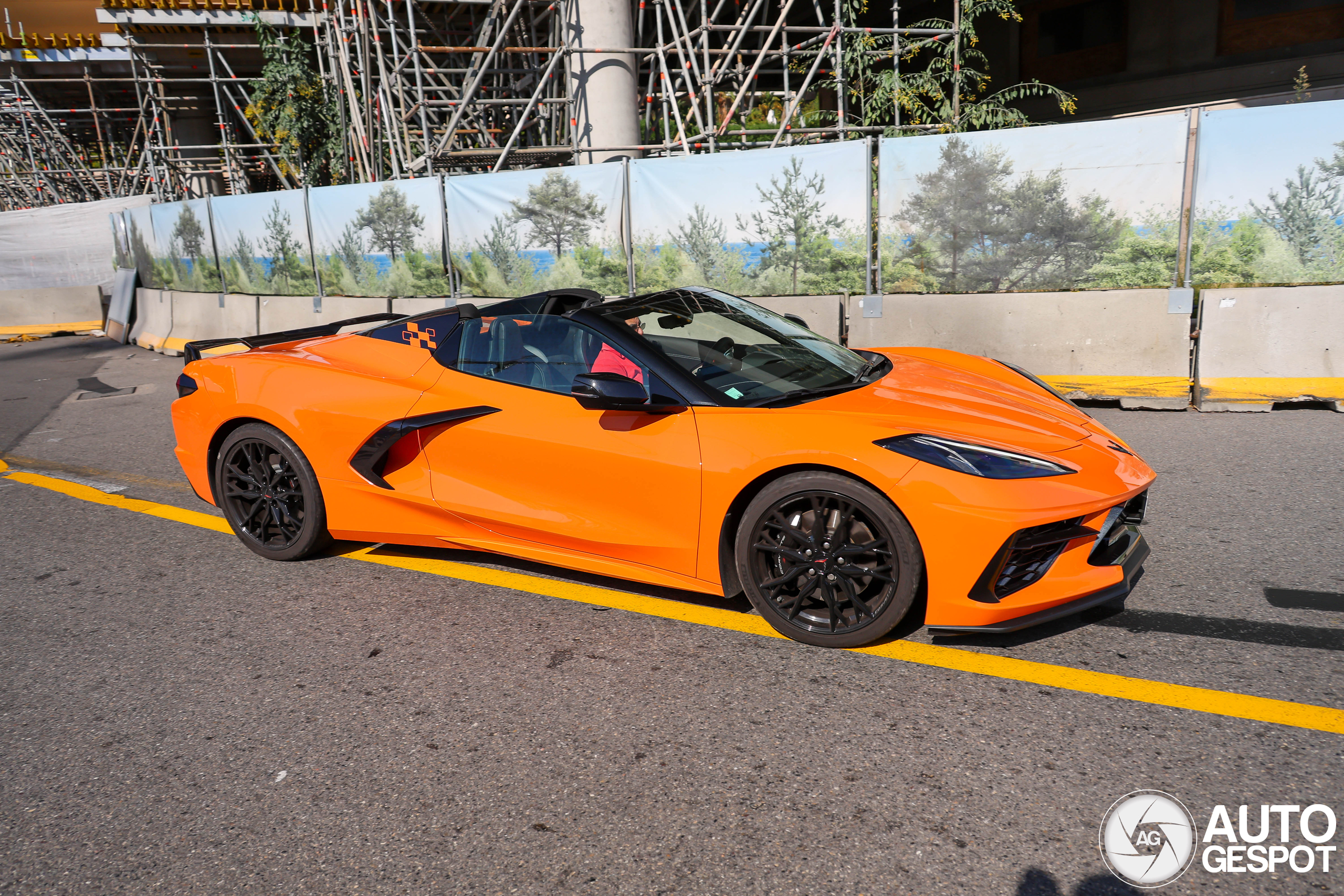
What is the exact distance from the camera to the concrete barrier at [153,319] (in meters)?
14.3

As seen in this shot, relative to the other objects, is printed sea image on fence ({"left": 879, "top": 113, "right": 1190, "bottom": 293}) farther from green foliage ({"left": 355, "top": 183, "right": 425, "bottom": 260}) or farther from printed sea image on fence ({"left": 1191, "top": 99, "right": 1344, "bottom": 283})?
green foliage ({"left": 355, "top": 183, "right": 425, "bottom": 260})

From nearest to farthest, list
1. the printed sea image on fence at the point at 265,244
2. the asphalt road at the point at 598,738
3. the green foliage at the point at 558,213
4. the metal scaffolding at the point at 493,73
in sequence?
the asphalt road at the point at 598,738, the green foliage at the point at 558,213, the printed sea image on fence at the point at 265,244, the metal scaffolding at the point at 493,73

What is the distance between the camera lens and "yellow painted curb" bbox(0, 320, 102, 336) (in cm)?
1661

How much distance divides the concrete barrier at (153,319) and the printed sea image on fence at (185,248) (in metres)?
0.27

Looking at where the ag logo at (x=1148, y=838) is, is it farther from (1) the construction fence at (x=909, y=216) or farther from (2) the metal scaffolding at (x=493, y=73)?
(2) the metal scaffolding at (x=493, y=73)

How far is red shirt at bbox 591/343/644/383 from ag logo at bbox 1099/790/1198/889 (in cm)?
222

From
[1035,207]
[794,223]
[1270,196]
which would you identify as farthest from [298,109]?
[1270,196]

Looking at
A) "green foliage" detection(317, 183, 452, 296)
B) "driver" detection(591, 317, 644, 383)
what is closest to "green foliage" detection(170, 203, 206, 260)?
"green foliage" detection(317, 183, 452, 296)

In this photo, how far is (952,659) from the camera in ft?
10.9

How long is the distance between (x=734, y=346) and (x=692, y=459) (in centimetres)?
85

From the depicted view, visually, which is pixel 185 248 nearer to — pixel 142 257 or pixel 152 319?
pixel 152 319

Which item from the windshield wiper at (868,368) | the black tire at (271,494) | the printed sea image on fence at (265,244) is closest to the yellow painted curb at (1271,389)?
the windshield wiper at (868,368)

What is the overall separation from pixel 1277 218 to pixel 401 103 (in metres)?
14.1

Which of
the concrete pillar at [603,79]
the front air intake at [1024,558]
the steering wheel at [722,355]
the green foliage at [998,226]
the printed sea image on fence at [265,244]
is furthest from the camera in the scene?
the concrete pillar at [603,79]
